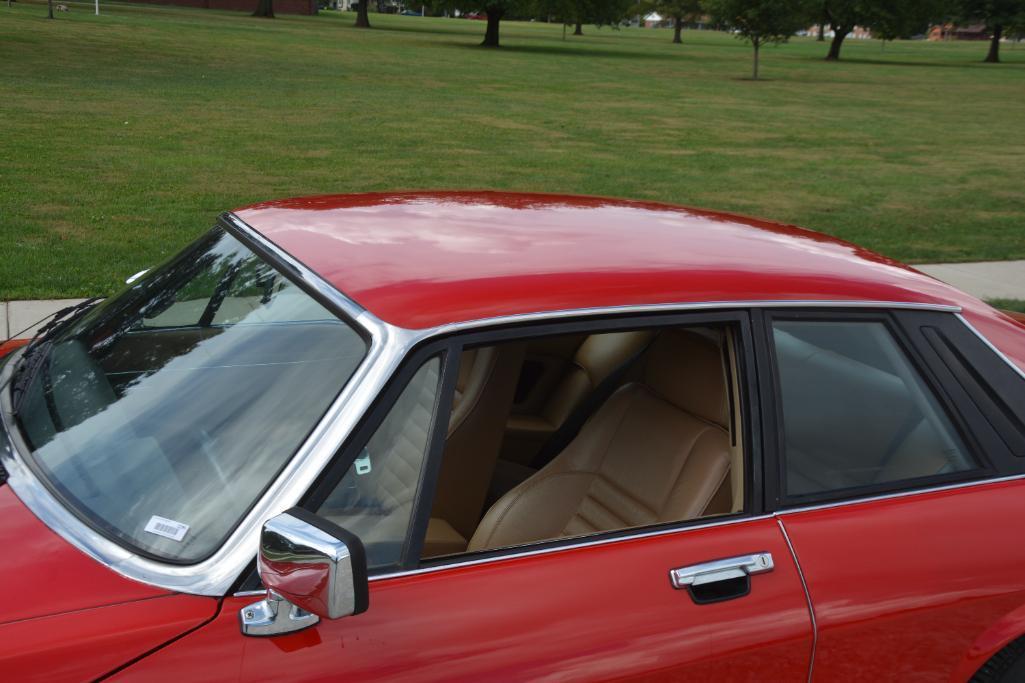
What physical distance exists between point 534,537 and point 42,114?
17379 mm

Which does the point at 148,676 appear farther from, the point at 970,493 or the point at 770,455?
the point at 970,493

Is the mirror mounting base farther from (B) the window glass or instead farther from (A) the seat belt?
(A) the seat belt

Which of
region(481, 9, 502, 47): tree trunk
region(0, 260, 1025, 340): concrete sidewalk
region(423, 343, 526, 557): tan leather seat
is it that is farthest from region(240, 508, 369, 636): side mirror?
region(481, 9, 502, 47): tree trunk

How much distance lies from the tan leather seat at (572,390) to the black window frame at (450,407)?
76 cm

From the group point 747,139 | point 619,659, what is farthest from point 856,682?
point 747,139

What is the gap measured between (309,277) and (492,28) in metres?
47.3

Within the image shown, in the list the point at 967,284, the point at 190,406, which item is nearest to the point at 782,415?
the point at 190,406

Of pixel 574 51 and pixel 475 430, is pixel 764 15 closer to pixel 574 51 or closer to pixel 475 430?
pixel 574 51

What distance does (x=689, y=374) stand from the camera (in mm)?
3012

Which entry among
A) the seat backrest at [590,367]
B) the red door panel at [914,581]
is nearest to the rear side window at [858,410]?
the red door panel at [914,581]

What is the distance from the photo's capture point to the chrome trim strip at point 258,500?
203 centimetres

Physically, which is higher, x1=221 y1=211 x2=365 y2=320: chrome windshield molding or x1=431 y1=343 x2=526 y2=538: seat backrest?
x1=221 y1=211 x2=365 y2=320: chrome windshield molding

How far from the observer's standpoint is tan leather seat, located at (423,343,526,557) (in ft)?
9.99

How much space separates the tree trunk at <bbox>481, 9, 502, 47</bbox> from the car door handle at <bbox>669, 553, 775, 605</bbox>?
46.1 metres
